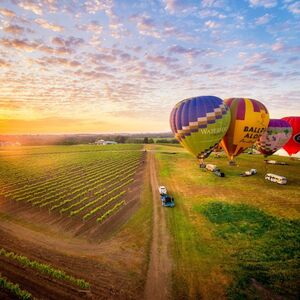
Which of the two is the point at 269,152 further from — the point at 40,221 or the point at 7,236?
the point at 7,236

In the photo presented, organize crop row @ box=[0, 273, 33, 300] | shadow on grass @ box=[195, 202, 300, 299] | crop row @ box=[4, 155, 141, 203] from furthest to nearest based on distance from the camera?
crop row @ box=[4, 155, 141, 203]
shadow on grass @ box=[195, 202, 300, 299]
crop row @ box=[0, 273, 33, 300]

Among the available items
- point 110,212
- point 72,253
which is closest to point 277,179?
point 110,212

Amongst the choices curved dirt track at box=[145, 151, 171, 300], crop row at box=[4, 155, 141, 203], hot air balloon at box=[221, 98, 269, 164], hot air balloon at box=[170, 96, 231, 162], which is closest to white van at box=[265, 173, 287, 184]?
hot air balloon at box=[221, 98, 269, 164]

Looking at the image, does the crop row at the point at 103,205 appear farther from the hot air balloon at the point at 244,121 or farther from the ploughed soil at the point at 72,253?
the hot air balloon at the point at 244,121

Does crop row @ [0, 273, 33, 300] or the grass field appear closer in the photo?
crop row @ [0, 273, 33, 300]

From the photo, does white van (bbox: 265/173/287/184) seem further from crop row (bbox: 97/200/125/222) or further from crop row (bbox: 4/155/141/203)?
crop row (bbox: 4/155/141/203)

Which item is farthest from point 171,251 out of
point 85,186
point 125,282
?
point 85,186

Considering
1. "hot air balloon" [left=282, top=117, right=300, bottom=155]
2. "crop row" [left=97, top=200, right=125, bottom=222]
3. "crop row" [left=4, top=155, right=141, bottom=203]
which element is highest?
"hot air balloon" [left=282, top=117, right=300, bottom=155]

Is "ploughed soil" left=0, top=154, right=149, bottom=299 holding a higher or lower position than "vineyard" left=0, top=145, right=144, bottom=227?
lower
